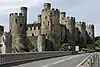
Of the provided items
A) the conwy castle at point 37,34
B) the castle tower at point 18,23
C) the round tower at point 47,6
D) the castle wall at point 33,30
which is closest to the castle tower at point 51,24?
the conwy castle at point 37,34

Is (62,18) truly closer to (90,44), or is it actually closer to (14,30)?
(90,44)

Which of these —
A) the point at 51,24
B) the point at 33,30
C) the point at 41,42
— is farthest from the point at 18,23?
the point at 41,42

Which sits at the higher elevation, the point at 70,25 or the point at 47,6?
the point at 47,6

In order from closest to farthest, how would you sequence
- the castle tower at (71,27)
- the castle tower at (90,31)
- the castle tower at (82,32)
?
the castle tower at (71,27), the castle tower at (82,32), the castle tower at (90,31)

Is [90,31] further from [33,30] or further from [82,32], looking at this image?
[33,30]

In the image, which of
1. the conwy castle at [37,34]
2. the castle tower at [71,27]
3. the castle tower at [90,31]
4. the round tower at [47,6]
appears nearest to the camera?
the conwy castle at [37,34]

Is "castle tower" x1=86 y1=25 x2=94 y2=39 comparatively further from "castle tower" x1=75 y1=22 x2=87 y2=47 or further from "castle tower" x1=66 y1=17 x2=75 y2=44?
"castle tower" x1=66 y1=17 x2=75 y2=44

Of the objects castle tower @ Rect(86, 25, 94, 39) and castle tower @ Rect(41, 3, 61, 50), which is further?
castle tower @ Rect(86, 25, 94, 39)

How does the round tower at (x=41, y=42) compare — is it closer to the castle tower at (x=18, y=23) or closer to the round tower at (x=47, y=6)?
the castle tower at (x=18, y=23)

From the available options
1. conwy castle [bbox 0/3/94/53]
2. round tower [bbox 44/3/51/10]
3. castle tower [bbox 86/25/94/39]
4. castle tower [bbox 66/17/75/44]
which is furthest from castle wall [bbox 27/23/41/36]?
castle tower [bbox 86/25/94/39]

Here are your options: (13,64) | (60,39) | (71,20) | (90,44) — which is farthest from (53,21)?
(13,64)

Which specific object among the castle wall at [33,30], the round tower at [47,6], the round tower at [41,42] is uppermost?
the round tower at [47,6]

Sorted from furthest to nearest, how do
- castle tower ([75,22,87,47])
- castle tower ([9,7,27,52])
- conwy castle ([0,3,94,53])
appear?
castle tower ([75,22,87,47])
castle tower ([9,7,27,52])
conwy castle ([0,3,94,53])

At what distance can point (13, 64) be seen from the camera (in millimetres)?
24766
